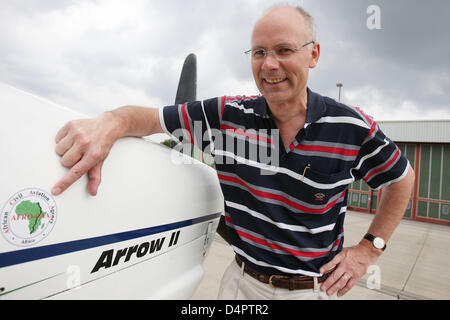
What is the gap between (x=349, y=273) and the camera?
1.46m

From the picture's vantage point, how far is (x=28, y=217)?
2.79 feet

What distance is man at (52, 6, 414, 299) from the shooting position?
1.34 m

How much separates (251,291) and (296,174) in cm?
65

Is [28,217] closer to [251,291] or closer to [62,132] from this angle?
[62,132]

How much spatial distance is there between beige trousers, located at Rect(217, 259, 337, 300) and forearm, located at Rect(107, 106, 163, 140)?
0.87m

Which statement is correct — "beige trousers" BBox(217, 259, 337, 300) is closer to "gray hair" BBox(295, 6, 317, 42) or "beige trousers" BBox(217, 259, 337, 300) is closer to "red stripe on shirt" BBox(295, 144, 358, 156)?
"red stripe on shirt" BBox(295, 144, 358, 156)

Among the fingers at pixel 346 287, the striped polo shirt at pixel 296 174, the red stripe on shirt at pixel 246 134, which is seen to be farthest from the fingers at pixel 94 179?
the fingers at pixel 346 287

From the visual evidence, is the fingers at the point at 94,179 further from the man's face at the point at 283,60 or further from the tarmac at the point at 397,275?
the tarmac at the point at 397,275

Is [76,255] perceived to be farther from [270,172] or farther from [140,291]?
[270,172]

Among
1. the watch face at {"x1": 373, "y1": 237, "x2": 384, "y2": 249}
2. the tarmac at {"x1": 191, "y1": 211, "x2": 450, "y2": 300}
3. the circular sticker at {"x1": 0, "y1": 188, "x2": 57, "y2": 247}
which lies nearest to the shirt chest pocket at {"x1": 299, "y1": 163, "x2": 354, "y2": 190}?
the watch face at {"x1": 373, "y1": 237, "x2": 384, "y2": 249}

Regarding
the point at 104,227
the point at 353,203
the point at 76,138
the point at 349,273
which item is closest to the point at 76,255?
the point at 104,227

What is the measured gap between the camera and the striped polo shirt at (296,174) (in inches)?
53.0

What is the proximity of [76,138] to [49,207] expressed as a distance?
0.25 m

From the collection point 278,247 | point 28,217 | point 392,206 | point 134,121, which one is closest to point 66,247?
point 28,217
